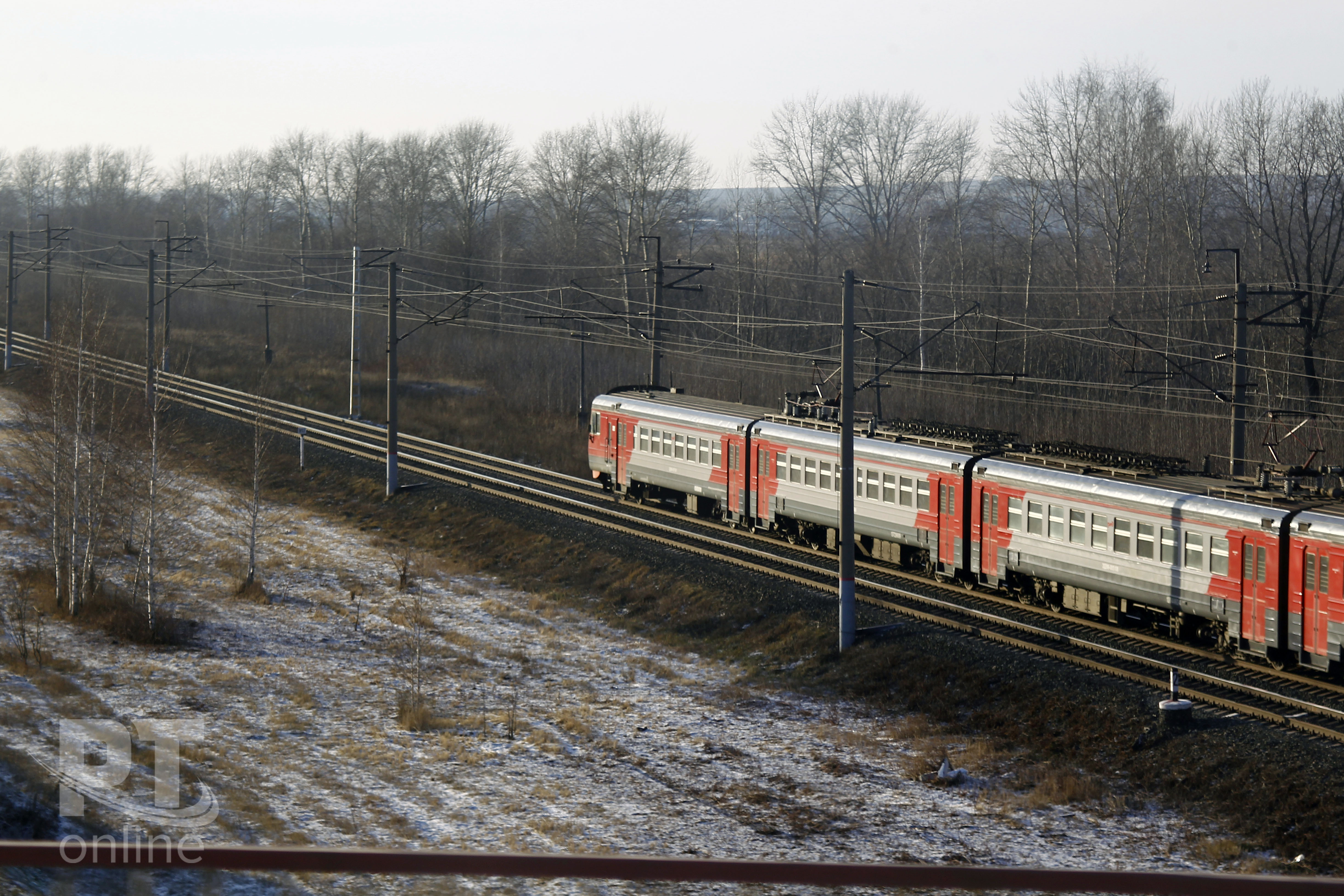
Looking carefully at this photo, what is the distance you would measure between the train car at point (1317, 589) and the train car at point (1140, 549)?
0.18 meters

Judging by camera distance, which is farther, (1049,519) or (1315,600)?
(1049,519)

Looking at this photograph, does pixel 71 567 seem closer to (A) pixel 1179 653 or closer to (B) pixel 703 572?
(B) pixel 703 572

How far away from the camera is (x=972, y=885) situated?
3475 millimetres

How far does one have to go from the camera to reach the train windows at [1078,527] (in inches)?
785

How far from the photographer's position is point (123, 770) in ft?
44.1

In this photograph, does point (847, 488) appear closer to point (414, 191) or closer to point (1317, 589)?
point (1317, 589)

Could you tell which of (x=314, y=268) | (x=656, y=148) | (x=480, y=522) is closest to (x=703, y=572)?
(x=480, y=522)

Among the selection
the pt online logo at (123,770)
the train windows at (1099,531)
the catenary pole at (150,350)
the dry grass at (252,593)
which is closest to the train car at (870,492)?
the train windows at (1099,531)

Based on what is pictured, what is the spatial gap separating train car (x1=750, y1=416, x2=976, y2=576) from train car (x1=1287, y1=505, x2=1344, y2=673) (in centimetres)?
665

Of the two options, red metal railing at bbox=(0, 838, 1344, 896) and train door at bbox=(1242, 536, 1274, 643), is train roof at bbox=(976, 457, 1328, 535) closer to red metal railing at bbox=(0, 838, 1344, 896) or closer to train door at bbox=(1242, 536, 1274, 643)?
train door at bbox=(1242, 536, 1274, 643)

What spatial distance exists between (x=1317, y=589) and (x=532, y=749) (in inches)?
432

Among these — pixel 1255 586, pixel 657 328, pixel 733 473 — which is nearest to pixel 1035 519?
pixel 1255 586

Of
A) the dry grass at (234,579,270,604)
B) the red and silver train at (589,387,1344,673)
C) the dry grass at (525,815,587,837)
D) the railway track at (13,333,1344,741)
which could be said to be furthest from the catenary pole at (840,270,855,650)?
the dry grass at (234,579,270,604)

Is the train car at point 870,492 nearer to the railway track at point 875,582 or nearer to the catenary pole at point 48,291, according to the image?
the railway track at point 875,582
